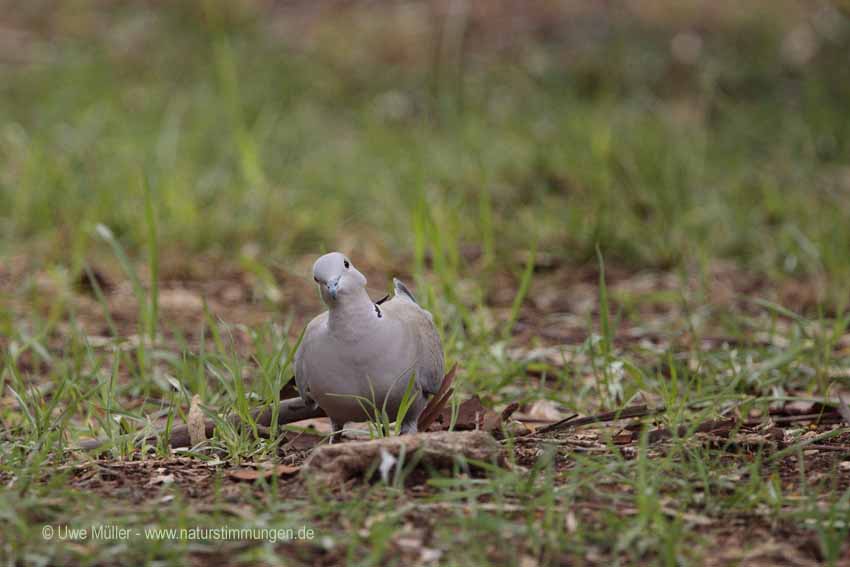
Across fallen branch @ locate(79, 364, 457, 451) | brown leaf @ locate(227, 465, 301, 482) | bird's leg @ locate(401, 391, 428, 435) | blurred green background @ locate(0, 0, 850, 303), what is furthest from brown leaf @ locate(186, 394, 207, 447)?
blurred green background @ locate(0, 0, 850, 303)

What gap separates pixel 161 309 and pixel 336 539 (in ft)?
8.45

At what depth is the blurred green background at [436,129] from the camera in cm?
527

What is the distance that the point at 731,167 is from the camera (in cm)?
626

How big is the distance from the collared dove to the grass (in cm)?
22

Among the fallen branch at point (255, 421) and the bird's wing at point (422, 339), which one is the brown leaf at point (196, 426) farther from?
the bird's wing at point (422, 339)

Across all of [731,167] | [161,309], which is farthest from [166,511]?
[731,167]

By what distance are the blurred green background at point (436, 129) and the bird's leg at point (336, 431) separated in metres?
1.22

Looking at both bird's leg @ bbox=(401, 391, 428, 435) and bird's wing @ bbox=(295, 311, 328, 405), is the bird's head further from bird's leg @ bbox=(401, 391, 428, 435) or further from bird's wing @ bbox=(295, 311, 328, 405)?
bird's leg @ bbox=(401, 391, 428, 435)

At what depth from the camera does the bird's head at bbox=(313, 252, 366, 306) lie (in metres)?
2.54

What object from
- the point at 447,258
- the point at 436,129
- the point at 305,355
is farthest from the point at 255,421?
the point at 436,129

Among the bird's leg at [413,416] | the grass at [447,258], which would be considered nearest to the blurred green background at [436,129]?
the grass at [447,258]

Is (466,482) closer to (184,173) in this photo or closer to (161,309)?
(161,309)

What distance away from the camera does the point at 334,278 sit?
254cm

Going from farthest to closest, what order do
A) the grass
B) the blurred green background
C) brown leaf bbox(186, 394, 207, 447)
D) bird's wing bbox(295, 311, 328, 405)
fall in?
the blurred green background → brown leaf bbox(186, 394, 207, 447) → bird's wing bbox(295, 311, 328, 405) → the grass
